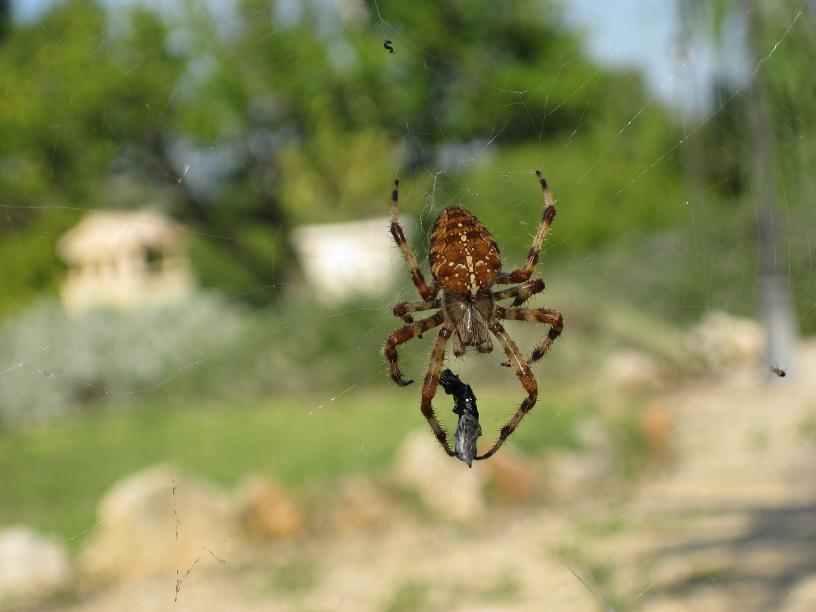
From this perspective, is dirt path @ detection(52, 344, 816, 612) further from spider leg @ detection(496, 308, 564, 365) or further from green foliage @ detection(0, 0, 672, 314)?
green foliage @ detection(0, 0, 672, 314)

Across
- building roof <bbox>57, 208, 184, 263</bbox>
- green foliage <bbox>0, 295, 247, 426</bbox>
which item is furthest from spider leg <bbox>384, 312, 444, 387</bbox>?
building roof <bbox>57, 208, 184, 263</bbox>

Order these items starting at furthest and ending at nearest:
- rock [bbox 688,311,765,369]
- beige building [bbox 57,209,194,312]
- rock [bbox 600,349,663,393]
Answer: beige building [bbox 57,209,194,312]
rock [bbox 688,311,765,369]
rock [bbox 600,349,663,393]

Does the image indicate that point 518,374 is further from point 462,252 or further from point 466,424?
point 466,424

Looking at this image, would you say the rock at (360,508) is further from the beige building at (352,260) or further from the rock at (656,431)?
the rock at (656,431)

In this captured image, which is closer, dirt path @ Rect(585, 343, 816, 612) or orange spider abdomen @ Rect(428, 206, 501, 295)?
orange spider abdomen @ Rect(428, 206, 501, 295)

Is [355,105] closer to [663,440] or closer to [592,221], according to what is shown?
[592,221]

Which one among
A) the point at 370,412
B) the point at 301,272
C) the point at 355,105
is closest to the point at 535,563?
the point at 370,412

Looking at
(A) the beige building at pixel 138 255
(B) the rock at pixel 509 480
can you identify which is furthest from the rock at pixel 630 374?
(A) the beige building at pixel 138 255
